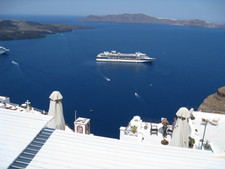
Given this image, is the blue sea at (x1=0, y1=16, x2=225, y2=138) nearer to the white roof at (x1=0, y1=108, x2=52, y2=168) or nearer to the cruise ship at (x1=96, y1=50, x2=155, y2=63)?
the cruise ship at (x1=96, y1=50, x2=155, y2=63)

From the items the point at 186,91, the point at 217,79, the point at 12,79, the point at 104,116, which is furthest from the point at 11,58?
the point at 217,79

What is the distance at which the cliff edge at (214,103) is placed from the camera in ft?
133

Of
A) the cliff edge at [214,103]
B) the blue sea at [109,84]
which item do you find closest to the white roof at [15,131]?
the blue sea at [109,84]

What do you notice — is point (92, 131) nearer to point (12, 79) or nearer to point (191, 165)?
point (191, 165)

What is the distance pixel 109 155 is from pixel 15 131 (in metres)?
3.83

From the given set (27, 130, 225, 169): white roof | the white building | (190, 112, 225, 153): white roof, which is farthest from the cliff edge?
the white building

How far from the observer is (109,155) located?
8.23 meters

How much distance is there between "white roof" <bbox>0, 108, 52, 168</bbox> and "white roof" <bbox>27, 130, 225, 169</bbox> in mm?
663

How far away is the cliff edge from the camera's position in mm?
40469

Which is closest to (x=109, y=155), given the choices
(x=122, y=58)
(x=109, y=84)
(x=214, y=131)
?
(x=214, y=131)

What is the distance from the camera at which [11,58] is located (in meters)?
73.3

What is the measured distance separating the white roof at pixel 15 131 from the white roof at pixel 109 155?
26.1 inches

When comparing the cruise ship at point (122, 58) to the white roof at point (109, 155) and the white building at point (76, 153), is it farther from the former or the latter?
the white roof at point (109, 155)

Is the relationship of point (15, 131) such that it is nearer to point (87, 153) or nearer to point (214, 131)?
point (87, 153)
